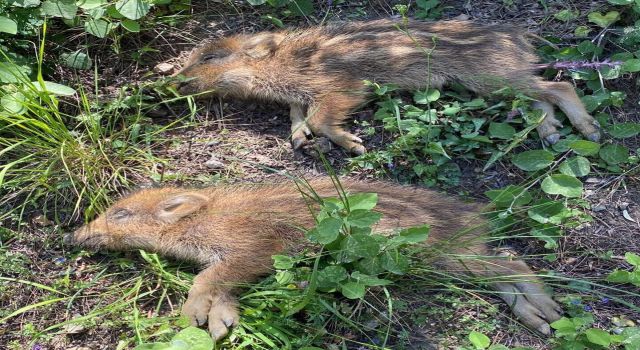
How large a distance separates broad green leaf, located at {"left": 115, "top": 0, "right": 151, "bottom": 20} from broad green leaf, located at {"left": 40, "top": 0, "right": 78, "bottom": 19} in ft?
1.13

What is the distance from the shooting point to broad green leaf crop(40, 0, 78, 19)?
5.80 metres

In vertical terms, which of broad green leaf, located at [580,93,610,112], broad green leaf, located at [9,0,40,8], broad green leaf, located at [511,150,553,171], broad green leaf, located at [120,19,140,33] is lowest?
broad green leaf, located at [511,150,553,171]

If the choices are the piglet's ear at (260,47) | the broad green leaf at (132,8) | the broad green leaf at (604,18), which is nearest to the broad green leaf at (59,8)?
the broad green leaf at (132,8)

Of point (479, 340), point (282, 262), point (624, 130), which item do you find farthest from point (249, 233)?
point (624, 130)

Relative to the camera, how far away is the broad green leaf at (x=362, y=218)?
415 cm

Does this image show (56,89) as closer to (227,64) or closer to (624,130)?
(227,64)

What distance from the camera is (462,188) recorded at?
530 cm

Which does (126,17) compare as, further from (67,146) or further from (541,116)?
(541,116)

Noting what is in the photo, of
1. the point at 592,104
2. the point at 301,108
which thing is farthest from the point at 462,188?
the point at 301,108

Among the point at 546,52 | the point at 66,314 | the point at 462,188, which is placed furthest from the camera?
the point at 546,52

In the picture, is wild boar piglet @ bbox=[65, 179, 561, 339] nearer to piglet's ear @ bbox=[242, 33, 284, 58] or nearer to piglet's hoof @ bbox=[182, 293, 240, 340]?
piglet's hoof @ bbox=[182, 293, 240, 340]

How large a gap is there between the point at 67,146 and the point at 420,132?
250cm

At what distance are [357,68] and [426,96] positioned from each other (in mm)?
671

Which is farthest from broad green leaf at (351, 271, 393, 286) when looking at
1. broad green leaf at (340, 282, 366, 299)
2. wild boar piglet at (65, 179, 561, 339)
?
wild boar piglet at (65, 179, 561, 339)
